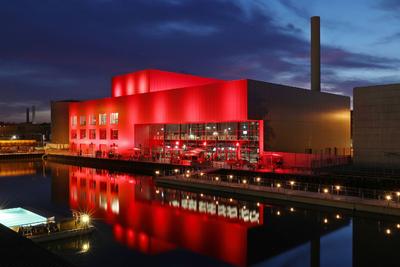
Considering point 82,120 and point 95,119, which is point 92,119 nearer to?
point 95,119

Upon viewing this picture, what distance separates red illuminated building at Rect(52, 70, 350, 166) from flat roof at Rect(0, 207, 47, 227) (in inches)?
829

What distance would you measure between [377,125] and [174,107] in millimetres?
20025

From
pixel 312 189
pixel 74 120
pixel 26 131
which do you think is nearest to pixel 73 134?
pixel 74 120

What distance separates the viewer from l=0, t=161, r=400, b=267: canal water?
40.6 feet

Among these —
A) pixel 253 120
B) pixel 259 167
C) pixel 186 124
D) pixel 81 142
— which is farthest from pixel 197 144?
pixel 81 142

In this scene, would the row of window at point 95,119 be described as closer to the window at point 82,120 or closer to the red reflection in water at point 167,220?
the window at point 82,120

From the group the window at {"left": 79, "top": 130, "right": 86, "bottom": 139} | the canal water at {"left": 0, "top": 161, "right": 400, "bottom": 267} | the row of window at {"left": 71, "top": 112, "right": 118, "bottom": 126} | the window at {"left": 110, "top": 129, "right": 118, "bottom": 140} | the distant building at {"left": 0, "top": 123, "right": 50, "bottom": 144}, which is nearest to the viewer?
the canal water at {"left": 0, "top": 161, "right": 400, "bottom": 267}

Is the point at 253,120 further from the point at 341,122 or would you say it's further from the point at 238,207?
the point at 341,122

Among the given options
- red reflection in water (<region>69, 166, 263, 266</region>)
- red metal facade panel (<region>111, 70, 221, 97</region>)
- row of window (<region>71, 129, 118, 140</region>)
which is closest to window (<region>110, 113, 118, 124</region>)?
row of window (<region>71, 129, 118, 140</region>)

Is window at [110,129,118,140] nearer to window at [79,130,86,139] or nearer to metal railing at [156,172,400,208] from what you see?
window at [79,130,86,139]

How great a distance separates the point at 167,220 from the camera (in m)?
17.2

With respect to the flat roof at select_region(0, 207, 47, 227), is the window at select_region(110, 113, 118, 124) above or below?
above

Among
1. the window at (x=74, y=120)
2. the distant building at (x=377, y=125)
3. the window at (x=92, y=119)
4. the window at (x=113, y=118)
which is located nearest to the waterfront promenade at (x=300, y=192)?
the distant building at (x=377, y=125)

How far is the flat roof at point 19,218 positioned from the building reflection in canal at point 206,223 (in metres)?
2.86
